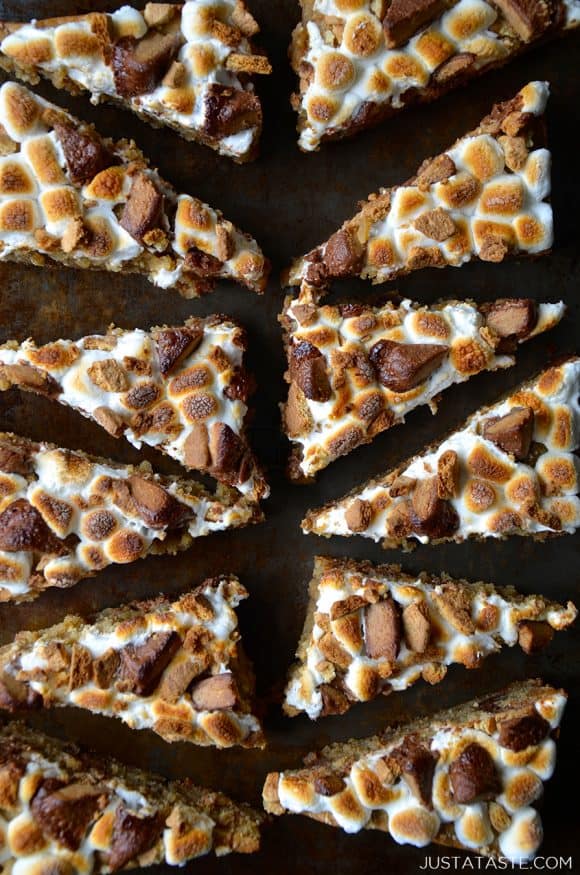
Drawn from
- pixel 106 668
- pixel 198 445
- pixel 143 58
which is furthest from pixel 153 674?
pixel 143 58

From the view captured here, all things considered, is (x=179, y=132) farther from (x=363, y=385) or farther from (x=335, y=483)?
(x=335, y=483)

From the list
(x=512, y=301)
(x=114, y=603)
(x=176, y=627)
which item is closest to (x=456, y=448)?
(x=512, y=301)

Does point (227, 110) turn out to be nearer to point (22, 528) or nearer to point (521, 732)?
point (22, 528)

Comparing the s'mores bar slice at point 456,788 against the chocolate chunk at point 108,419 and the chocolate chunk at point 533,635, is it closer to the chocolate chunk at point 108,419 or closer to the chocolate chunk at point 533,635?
the chocolate chunk at point 533,635

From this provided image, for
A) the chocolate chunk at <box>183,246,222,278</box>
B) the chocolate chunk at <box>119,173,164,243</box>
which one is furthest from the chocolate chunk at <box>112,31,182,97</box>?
the chocolate chunk at <box>183,246,222,278</box>

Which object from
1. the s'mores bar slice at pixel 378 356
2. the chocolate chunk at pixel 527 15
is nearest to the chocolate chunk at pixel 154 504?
the s'mores bar slice at pixel 378 356

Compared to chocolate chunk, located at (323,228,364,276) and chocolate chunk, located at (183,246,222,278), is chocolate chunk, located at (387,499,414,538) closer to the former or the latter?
chocolate chunk, located at (323,228,364,276)
